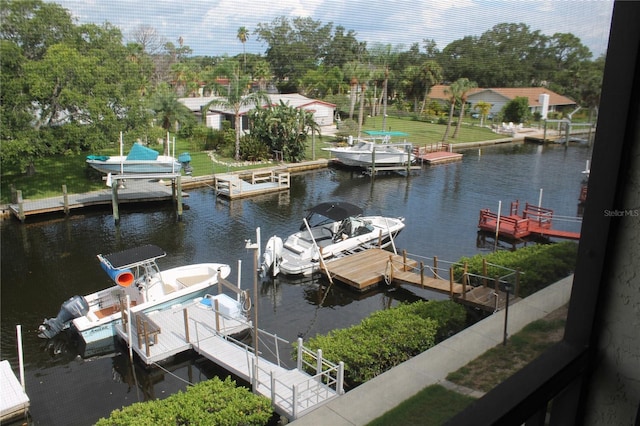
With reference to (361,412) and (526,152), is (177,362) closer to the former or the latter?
(361,412)

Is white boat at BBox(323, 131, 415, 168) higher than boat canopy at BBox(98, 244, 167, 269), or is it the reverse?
white boat at BBox(323, 131, 415, 168)

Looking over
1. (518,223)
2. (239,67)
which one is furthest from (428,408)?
(518,223)

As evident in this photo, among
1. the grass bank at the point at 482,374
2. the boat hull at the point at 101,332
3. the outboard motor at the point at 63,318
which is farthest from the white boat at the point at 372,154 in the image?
the grass bank at the point at 482,374

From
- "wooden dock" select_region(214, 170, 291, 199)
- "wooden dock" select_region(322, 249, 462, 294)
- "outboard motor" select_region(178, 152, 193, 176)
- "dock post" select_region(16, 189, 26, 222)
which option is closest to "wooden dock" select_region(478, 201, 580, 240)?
"wooden dock" select_region(322, 249, 462, 294)

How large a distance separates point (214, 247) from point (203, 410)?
350 cm

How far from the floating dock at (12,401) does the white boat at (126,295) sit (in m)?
0.81

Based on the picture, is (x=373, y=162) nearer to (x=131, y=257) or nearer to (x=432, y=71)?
(x=131, y=257)

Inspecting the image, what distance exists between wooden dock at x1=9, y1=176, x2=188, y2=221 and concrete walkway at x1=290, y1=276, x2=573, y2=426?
259 inches

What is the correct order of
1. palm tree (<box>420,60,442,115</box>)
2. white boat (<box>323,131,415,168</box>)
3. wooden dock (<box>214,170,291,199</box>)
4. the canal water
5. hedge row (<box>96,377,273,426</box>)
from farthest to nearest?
white boat (<box>323,131,415,168</box>) < wooden dock (<box>214,170,291,199</box>) < the canal water < hedge row (<box>96,377,273,426</box>) < palm tree (<box>420,60,442,115</box>)

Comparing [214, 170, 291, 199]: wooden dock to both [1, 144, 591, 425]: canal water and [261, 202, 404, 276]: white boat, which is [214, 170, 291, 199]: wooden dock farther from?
[261, 202, 404, 276]: white boat

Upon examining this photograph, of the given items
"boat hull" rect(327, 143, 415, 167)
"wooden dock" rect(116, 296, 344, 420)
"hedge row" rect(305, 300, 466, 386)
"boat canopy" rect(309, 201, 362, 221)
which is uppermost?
"boat hull" rect(327, 143, 415, 167)

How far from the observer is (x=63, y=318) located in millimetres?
4246

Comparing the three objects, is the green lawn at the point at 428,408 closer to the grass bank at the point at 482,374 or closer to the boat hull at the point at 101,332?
the grass bank at the point at 482,374

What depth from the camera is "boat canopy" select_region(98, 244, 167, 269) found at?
174 inches
